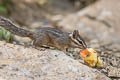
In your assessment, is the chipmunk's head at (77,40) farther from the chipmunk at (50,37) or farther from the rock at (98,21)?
the rock at (98,21)

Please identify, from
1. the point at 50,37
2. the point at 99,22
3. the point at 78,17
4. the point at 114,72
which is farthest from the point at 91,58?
the point at 78,17

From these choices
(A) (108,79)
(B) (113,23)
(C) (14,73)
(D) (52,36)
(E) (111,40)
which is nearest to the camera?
(C) (14,73)

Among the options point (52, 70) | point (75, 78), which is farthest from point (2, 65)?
point (75, 78)

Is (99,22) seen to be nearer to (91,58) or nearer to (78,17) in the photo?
(78,17)

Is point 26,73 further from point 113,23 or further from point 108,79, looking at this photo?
point 113,23

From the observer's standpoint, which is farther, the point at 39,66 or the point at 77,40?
the point at 77,40

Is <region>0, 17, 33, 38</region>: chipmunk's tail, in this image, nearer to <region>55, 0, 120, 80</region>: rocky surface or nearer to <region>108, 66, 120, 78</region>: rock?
<region>108, 66, 120, 78</region>: rock

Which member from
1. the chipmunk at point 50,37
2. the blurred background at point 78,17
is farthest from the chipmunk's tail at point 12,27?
the blurred background at point 78,17
